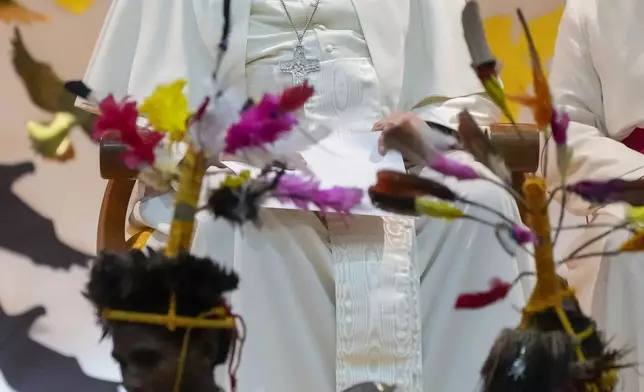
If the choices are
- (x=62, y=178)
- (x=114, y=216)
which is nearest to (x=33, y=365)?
(x=62, y=178)

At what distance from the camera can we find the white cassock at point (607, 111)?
1.03m

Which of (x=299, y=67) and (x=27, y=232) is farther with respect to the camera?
(x=27, y=232)

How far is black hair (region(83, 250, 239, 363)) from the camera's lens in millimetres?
578

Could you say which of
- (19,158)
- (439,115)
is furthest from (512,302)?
(19,158)

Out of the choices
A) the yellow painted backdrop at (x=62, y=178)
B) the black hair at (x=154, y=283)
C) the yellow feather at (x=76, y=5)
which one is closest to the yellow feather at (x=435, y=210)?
the black hair at (x=154, y=283)

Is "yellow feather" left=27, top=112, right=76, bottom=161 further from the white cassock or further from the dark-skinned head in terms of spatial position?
the white cassock

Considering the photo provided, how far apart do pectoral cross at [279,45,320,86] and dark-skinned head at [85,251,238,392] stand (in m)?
0.61

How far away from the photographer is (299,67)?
1.17 metres

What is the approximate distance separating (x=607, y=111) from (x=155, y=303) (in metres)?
0.92

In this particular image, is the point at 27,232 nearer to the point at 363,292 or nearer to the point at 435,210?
the point at 363,292

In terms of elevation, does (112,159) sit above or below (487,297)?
above

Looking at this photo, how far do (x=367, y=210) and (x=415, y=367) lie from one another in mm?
188

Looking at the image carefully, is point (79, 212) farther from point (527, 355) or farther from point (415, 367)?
point (527, 355)

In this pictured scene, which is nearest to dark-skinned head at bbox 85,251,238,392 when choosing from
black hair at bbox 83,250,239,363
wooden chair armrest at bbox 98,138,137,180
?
black hair at bbox 83,250,239,363
